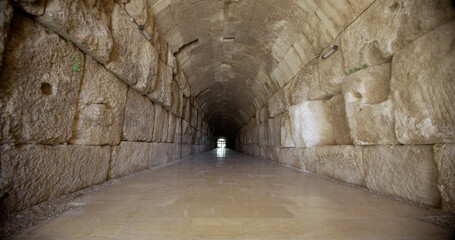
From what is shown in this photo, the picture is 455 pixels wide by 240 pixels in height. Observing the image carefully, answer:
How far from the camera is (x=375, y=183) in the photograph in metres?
2.75

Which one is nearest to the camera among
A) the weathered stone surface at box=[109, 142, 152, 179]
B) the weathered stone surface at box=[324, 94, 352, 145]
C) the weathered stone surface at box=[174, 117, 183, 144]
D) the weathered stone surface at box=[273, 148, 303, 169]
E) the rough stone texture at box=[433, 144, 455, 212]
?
the rough stone texture at box=[433, 144, 455, 212]

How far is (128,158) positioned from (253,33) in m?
4.39

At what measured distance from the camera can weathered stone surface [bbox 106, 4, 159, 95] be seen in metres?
3.10

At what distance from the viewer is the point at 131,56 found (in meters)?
3.48

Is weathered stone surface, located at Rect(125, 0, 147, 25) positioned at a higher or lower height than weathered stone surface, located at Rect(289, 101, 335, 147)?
higher

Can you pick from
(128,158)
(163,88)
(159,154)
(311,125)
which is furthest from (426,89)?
(159,154)

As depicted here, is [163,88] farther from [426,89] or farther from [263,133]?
[263,133]

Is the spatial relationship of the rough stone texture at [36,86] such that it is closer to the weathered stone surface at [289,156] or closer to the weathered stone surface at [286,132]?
the weathered stone surface at [289,156]

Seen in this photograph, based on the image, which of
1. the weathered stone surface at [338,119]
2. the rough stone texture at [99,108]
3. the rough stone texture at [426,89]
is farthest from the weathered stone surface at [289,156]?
the rough stone texture at [99,108]

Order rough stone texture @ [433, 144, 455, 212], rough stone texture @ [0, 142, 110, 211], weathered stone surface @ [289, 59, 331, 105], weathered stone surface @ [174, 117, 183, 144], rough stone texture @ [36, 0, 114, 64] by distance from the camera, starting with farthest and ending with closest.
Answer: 1. weathered stone surface @ [174, 117, 183, 144]
2. weathered stone surface @ [289, 59, 331, 105]
3. rough stone texture @ [36, 0, 114, 64]
4. rough stone texture @ [433, 144, 455, 212]
5. rough stone texture @ [0, 142, 110, 211]

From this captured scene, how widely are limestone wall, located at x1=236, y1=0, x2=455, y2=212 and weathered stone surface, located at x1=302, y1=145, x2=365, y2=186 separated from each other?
16mm

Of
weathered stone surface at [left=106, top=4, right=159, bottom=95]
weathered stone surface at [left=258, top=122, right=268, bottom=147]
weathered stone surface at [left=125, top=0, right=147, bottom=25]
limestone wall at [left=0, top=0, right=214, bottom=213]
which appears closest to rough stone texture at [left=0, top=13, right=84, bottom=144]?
limestone wall at [left=0, top=0, right=214, bottom=213]

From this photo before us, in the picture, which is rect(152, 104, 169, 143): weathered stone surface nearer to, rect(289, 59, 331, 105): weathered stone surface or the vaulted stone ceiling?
the vaulted stone ceiling

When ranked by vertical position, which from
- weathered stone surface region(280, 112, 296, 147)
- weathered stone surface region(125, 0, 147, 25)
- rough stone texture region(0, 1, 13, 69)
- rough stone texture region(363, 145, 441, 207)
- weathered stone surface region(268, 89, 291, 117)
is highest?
weathered stone surface region(125, 0, 147, 25)
